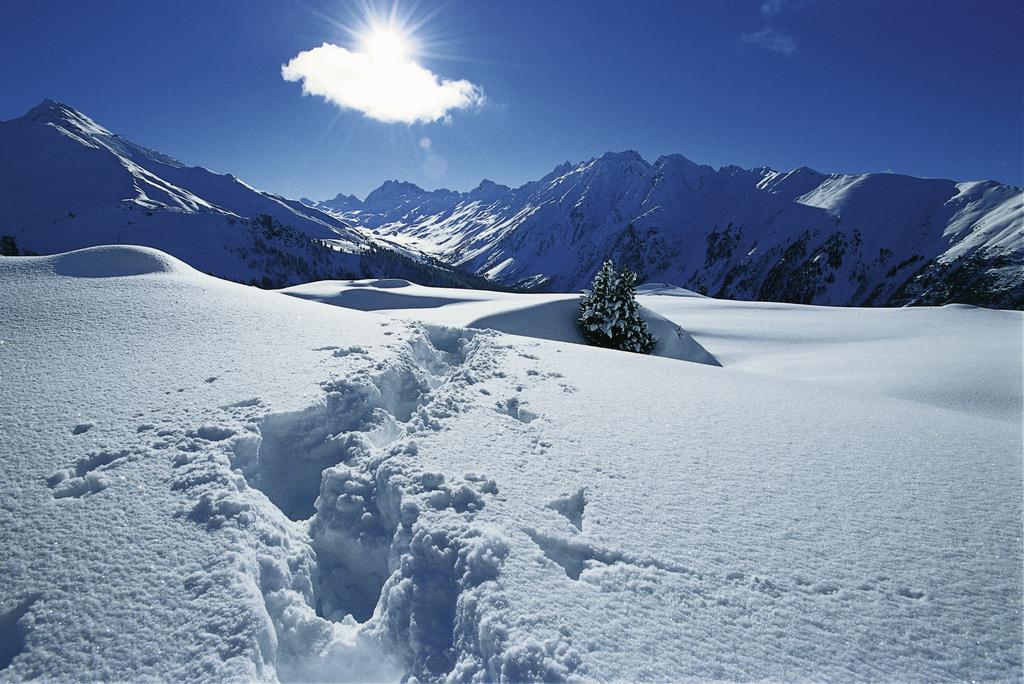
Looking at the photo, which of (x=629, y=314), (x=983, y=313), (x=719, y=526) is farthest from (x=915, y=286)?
(x=719, y=526)

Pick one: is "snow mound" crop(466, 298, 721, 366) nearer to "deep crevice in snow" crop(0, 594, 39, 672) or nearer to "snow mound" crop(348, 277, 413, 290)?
"snow mound" crop(348, 277, 413, 290)

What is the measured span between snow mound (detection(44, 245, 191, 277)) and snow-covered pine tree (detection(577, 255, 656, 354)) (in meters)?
19.6

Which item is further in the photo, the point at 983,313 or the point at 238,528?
the point at 983,313

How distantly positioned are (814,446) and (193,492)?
7526mm

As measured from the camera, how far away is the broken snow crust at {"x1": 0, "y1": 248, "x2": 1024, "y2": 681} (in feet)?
10.1

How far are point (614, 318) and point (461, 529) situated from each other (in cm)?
2237

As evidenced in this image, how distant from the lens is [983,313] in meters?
24.9

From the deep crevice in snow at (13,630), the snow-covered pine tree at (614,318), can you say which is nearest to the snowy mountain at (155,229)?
the snow-covered pine tree at (614,318)

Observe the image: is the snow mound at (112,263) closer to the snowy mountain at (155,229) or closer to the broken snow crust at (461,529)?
the broken snow crust at (461,529)

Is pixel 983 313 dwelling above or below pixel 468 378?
above

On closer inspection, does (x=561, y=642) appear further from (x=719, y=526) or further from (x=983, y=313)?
(x=983, y=313)

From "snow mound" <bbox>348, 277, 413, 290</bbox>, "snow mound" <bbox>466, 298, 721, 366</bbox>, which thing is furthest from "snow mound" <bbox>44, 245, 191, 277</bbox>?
"snow mound" <bbox>348, 277, 413, 290</bbox>

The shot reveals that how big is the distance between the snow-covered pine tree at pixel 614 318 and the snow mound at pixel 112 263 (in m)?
19.6

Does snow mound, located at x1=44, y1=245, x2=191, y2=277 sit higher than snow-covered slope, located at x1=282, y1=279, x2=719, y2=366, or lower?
higher
